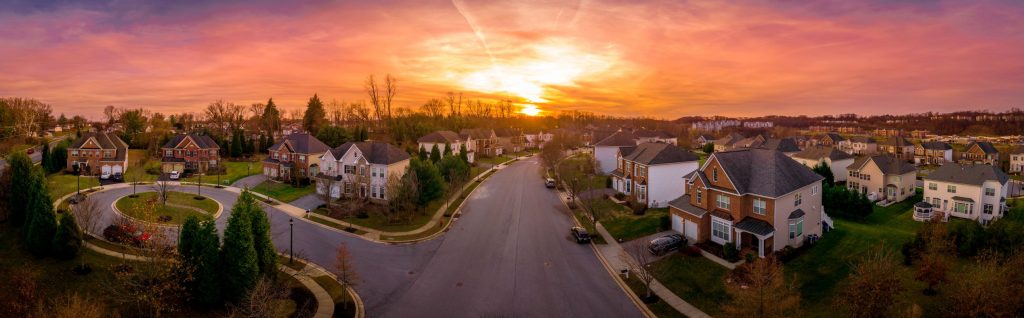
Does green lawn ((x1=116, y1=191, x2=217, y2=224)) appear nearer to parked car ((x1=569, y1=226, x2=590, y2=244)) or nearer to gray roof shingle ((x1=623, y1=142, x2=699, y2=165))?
parked car ((x1=569, y1=226, x2=590, y2=244))

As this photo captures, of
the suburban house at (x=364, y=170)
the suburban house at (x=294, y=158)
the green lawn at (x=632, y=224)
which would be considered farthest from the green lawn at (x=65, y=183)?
the green lawn at (x=632, y=224)

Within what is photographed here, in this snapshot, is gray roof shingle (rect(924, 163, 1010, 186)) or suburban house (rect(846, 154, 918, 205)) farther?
suburban house (rect(846, 154, 918, 205))

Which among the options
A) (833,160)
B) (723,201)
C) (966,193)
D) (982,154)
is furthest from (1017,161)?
(723,201)

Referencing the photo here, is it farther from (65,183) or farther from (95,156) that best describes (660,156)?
(95,156)

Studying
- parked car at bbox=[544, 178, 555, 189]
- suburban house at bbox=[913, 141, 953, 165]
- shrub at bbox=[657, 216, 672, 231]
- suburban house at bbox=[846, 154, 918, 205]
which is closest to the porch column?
shrub at bbox=[657, 216, 672, 231]

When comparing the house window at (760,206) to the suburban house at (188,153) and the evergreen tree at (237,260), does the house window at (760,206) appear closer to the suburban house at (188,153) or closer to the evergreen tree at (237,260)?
the evergreen tree at (237,260)

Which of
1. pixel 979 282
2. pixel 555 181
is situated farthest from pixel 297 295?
pixel 555 181
